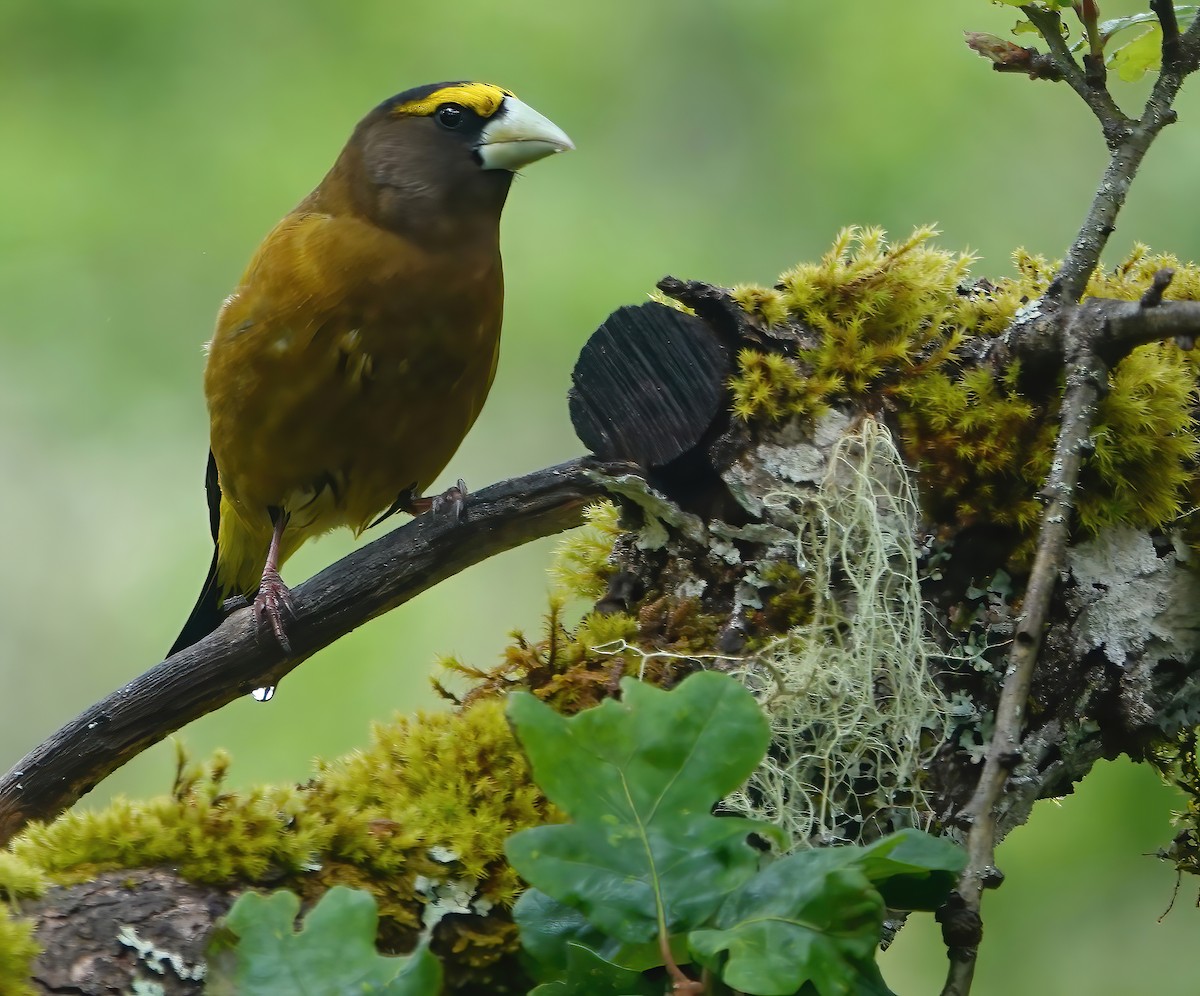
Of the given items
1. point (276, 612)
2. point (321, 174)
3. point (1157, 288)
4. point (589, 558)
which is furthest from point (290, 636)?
point (321, 174)

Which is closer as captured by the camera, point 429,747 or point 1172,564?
point 429,747

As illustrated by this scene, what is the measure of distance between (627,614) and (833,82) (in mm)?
2863

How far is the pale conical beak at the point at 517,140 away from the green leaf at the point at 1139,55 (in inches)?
43.2

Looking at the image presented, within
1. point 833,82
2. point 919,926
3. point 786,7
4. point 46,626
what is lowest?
point 919,926

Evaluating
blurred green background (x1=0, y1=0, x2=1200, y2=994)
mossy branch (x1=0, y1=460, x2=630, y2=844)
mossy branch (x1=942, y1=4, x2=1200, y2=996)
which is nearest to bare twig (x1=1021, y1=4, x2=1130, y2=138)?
mossy branch (x1=942, y1=4, x2=1200, y2=996)

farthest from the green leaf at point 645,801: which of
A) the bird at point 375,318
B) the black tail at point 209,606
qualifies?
the black tail at point 209,606

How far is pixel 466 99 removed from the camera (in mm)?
2580

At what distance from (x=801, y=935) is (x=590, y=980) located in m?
0.18

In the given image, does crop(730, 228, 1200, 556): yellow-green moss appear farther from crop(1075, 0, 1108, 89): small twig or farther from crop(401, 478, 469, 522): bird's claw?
crop(401, 478, 469, 522): bird's claw

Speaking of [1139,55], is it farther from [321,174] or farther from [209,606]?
[321,174]

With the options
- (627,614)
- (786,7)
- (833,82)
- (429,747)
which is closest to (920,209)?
(833,82)

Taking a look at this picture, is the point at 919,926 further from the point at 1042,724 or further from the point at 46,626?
the point at 46,626

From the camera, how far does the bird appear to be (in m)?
2.35

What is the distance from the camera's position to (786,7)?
4.17m
